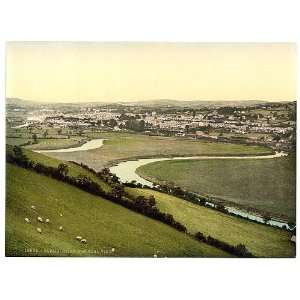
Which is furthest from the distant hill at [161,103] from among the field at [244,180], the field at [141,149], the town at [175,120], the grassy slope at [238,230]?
the grassy slope at [238,230]

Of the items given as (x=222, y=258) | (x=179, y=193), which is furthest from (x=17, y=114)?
(x=222, y=258)

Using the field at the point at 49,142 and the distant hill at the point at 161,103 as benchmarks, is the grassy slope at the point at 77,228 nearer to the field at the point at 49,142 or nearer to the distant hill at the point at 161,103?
the field at the point at 49,142

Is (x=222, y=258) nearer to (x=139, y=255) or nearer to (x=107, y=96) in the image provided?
(x=139, y=255)

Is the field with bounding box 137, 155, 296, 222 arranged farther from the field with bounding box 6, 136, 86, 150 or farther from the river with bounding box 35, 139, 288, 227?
the field with bounding box 6, 136, 86, 150
